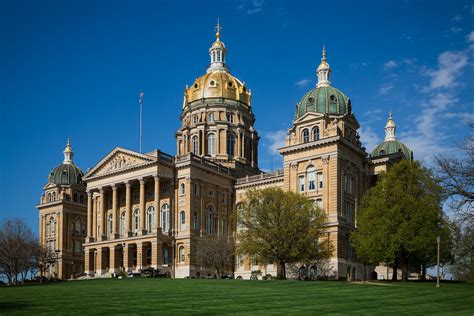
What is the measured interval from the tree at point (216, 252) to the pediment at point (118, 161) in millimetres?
13924

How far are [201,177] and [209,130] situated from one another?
744 inches

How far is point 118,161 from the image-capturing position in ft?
306

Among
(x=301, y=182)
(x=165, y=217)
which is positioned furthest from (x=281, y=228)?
(x=165, y=217)

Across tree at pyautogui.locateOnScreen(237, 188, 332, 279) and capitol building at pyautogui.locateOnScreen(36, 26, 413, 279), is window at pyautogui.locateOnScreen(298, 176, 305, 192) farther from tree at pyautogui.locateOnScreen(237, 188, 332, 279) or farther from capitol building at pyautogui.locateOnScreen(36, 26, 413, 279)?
tree at pyautogui.locateOnScreen(237, 188, 332, 279)

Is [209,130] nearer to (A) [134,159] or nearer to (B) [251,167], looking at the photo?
(B) [251,167]

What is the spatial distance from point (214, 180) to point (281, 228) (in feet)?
85.1

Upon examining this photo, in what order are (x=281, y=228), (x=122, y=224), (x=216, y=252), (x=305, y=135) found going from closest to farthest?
(x=281, y=228), (x=216, y=252), (x=305, y=135), (x=122, y=224)

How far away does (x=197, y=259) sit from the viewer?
86.3m

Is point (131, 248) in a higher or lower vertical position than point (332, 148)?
→ lower

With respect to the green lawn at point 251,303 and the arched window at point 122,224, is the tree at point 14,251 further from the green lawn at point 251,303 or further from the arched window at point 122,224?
the green lawn at point 251,303

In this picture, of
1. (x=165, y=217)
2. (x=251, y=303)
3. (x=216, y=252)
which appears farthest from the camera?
(x=165, y=217)

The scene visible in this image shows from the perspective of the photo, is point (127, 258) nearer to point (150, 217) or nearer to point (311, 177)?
point (150, 217)

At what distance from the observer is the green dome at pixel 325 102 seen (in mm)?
82562

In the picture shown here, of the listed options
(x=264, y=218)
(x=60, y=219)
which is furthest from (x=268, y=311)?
(x=60, y=219)
